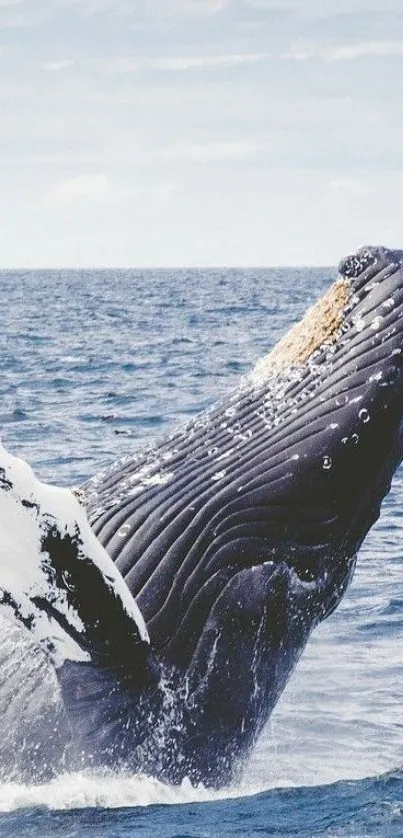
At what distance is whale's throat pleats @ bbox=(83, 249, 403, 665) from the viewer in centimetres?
673

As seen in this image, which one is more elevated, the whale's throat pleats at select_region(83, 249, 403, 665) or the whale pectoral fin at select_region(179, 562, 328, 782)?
the whale's throat pleats at select_region(83, 249, 403, 665)

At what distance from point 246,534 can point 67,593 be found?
1217mm

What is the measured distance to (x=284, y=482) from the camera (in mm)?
6836

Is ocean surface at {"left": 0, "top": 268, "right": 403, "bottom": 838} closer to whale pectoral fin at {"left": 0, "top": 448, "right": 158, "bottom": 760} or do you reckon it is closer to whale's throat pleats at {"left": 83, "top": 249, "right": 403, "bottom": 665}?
whale pectoral fin at {"left": 0, "top": 448, "right": 158, "bottom": 760}

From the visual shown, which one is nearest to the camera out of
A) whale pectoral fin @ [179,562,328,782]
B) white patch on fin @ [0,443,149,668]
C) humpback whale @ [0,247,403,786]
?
white patch on fin @ [0,443,149,668]

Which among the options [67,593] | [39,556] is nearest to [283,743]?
[67,593]

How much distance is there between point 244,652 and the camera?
6.83 meters

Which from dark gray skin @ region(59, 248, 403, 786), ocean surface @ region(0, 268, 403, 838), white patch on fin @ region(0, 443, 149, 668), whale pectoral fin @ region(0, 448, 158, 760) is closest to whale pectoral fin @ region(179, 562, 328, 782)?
dark gray skin @ region(59, 248, 403, 786)

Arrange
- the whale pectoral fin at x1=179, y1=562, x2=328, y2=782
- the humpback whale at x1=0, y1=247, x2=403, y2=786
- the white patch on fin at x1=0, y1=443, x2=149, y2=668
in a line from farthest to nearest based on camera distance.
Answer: the whale pectoral fin at x1=179, y1=562, x2=328, y2=782, the humpback whale at x1=0, y1=247, x2=403, y2=786, the white patch on fin at x1=0, y1=443, x2=149, y2=668

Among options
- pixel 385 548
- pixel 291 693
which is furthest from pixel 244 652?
Result: pixel 385 548

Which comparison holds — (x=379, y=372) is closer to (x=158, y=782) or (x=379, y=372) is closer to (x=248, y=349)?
(x=158, y=782)

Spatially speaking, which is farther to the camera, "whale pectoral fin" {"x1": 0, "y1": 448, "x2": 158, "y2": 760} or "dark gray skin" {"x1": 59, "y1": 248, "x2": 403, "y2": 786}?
"dark gray skin" {"x1": 59, "y1": 248, "x2": 403, "y2": 786}

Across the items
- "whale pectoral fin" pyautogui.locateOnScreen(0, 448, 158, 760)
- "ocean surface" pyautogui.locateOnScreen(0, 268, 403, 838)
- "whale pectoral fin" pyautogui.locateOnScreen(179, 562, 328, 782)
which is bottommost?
"ocean surface" pyautogui.locateOnScreen(0, 268, 403, 838)

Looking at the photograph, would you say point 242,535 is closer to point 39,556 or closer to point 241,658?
point 241,658
